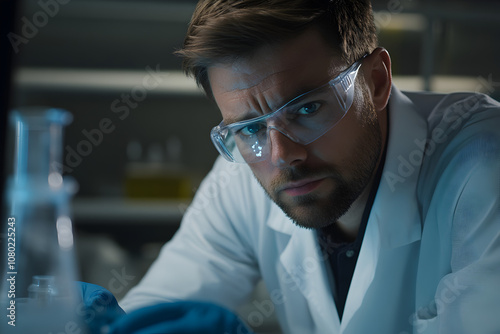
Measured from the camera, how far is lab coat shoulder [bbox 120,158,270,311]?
3.71 ft

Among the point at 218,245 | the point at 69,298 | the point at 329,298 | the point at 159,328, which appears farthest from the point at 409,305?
the point at 69,298

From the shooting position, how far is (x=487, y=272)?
2.42 ft

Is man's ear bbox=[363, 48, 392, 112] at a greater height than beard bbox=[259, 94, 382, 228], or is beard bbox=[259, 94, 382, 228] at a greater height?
man's ear bbox=[363, 48, 392, 112]

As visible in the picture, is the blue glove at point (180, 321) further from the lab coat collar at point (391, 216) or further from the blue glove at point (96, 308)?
the lab coat collar at point (391, 216)

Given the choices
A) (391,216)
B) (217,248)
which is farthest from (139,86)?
(391,216)

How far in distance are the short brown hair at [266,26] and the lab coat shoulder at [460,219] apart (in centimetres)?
23

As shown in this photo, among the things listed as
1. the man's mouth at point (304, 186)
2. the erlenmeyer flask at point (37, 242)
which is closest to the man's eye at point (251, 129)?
the man's mouth at point (304, 186)

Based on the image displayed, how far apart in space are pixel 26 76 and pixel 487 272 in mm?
2072

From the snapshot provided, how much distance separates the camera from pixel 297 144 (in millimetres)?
858

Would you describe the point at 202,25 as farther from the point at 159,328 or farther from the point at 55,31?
the point at 55,31

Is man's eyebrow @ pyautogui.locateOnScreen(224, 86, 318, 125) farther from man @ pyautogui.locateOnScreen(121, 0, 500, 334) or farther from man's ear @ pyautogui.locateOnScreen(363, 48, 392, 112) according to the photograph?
man's ear @ pyautogui.locateOnScreen(363, 48, 392, 112)

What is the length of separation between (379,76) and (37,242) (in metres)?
0.74

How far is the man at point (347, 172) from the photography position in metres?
0.84

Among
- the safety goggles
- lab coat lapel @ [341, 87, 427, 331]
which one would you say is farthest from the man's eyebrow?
lab coat lapel @ [341, 87, 427, 331]
